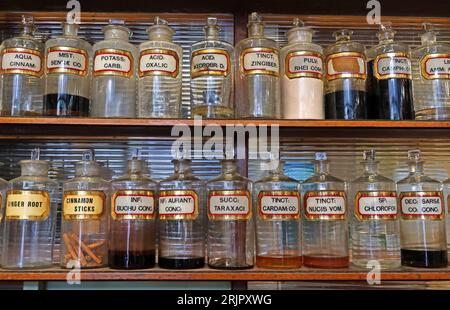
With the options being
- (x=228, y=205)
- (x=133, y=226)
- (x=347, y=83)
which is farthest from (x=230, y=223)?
(x=347, y=83)

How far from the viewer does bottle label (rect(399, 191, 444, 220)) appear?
107 centimetres

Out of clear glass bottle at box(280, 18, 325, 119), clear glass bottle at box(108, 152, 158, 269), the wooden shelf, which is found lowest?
the wooden shelf

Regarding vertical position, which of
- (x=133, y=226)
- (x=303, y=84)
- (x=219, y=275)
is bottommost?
(x=219, y=275)

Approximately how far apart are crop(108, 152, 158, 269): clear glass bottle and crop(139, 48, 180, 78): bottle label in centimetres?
30

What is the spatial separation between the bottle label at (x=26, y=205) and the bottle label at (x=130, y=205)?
0.18 meters

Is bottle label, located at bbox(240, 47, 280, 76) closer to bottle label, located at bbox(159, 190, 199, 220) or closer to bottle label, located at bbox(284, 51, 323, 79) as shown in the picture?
bottle label, located at bbox(284, 51, 323, 79)

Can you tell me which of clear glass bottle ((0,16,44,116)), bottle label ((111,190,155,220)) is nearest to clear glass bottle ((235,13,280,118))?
bottle label ((111,190,155,220))

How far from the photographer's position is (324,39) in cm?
140

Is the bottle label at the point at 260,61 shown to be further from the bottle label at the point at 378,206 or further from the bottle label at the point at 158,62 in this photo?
the bottle label at the point at 378,206

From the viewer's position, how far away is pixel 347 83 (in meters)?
1.13

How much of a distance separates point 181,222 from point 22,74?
582 mm

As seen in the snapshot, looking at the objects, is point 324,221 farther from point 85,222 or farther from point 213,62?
point 85,222
